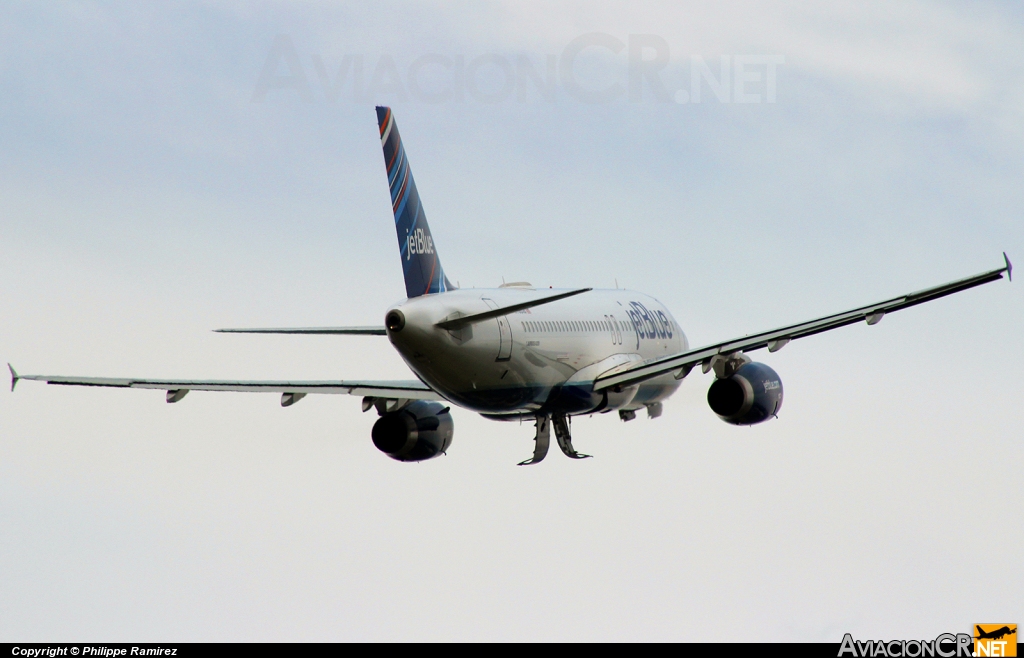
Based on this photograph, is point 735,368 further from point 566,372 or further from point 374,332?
point 374,332

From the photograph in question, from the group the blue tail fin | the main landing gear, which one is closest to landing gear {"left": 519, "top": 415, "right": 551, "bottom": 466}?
the main landing gear

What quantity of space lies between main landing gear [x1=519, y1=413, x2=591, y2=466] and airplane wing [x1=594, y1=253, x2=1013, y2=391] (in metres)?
1.45

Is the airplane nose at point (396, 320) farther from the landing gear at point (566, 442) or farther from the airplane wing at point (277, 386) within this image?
the landing gear at point (566, 442)

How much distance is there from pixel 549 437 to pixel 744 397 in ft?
18.7

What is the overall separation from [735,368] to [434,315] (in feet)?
28.3

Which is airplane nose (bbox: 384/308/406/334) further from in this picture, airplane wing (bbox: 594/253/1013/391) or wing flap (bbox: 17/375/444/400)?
airplane wing (bbox: 594/253/1013/391)

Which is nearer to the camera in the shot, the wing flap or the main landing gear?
the wing flap

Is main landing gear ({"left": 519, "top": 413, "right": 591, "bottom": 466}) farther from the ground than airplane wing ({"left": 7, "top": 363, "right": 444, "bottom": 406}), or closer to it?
closer to it

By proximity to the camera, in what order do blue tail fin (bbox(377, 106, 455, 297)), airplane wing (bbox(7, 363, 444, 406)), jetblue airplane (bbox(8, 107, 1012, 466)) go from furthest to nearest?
blue tail fin (bbox(377, 106, 455, 297)) < airplane wing (bbox(7, 363, 444, 406)) < jetblue airplane (bbox(8, 107, 1012, 466))

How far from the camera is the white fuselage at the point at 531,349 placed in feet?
111

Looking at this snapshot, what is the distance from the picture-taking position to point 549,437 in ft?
131

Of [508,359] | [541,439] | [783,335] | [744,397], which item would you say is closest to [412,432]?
[541,439]

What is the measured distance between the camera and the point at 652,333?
4478 cm

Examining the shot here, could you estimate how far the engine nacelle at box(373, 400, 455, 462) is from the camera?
3981 centimetres
